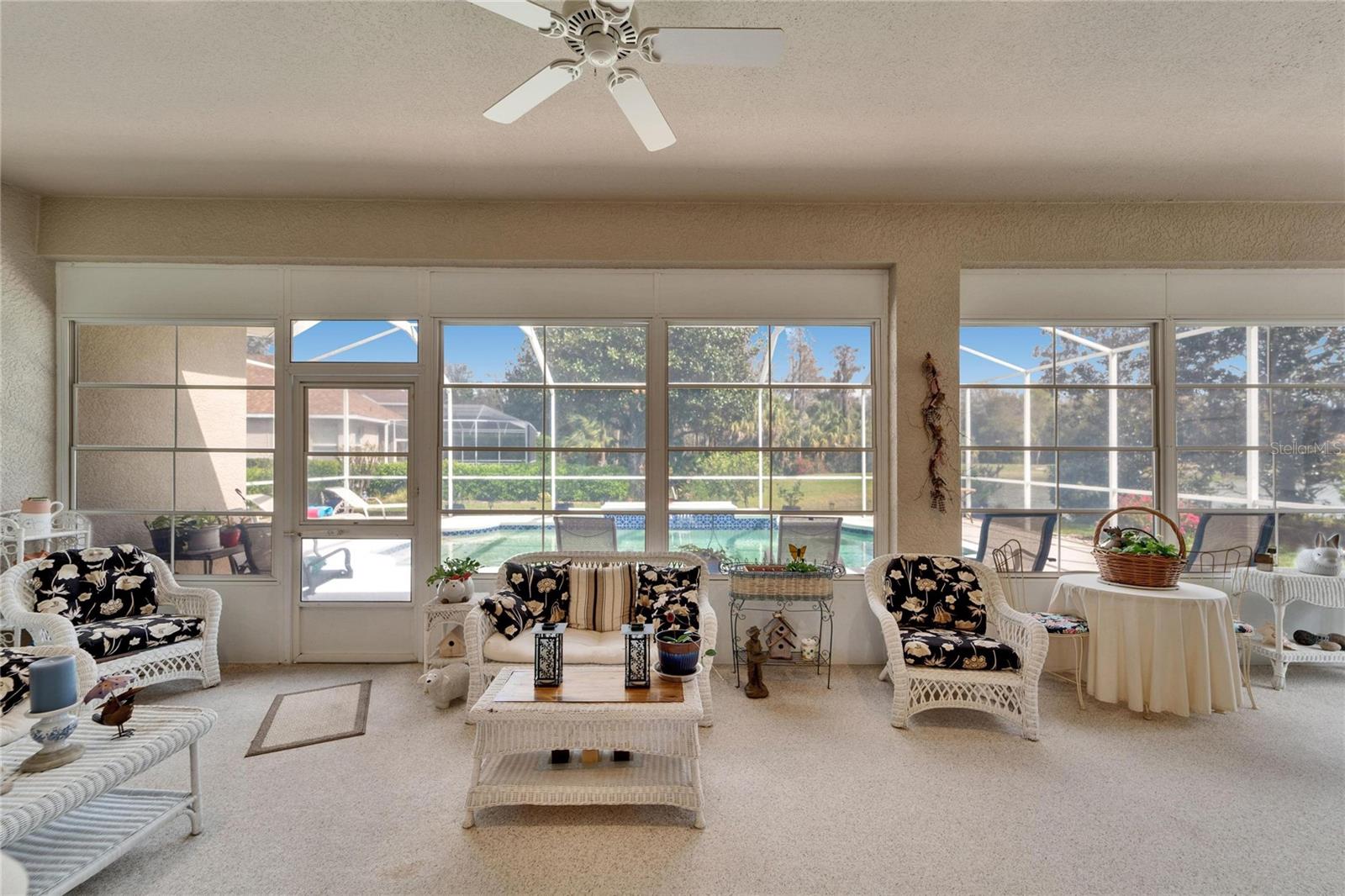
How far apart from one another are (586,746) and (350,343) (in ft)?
10.6

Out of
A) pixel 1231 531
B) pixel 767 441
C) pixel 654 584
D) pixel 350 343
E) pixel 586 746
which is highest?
pixel 350 343

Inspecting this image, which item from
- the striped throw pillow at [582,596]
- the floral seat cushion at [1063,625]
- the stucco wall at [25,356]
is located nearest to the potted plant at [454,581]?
the striped throw pillow at [582,596]

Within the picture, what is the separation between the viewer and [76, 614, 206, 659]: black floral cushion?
10.2 ft

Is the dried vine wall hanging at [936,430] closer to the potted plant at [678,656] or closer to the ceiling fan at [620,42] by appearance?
the potted plant at [678,656]

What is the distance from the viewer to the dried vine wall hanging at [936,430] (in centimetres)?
396

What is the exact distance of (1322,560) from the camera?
3.66 metres

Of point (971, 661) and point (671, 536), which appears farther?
point (671, 536)

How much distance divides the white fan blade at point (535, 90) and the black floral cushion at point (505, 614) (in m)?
2.33

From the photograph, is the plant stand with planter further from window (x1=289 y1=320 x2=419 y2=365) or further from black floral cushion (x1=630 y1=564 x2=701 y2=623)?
window (x1=289 y1=320 x2=419 y2=365)

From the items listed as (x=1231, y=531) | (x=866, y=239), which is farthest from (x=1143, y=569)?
(x=866, y=239)

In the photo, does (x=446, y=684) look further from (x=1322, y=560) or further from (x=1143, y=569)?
(x=1322, y=560)

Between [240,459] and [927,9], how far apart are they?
468 centimetres

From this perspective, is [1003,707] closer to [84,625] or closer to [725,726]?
[725,726]

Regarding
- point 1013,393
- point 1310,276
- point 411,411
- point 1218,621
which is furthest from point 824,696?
point 1310,276
